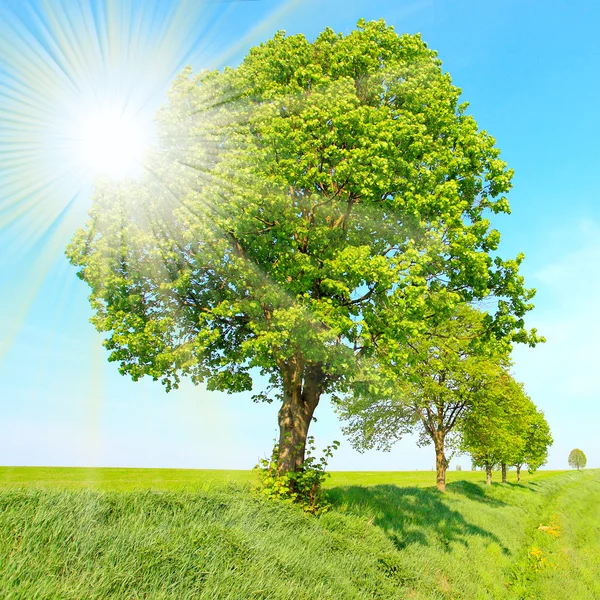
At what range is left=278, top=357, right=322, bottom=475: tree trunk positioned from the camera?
46.9ft

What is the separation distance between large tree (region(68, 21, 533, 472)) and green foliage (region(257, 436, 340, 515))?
47 cm

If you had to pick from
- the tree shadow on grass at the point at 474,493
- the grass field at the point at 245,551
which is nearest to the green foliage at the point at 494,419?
the tree shadow on grass at the point at 474,493

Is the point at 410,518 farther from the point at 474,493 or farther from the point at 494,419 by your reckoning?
the point at 494,419

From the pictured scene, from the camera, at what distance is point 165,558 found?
724 centimetres

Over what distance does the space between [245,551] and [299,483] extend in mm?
5123

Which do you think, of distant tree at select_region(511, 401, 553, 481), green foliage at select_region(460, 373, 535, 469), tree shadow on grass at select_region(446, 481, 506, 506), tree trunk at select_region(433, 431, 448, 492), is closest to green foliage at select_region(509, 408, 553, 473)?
Result: distant tree at select_region(511, 401, 553, 481)

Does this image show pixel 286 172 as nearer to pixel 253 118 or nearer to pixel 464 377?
pixel 253 118

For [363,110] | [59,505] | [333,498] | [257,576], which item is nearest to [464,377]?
[333,498]

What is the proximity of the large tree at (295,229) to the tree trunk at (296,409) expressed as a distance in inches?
2.0

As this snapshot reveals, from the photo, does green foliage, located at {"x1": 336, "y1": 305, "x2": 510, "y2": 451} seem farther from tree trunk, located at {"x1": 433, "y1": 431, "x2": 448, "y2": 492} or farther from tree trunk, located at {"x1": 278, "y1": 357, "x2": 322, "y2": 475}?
tree trunk, located at {"x1": 278, "y1": 357, "x2": 322, "y2": 475}

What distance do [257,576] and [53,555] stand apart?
11.5 ft

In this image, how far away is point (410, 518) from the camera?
16.2m

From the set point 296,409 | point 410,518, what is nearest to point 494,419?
point 410,518

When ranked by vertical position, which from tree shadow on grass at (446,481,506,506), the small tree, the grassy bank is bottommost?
tree shadow on grass at (446,481,506,506)
